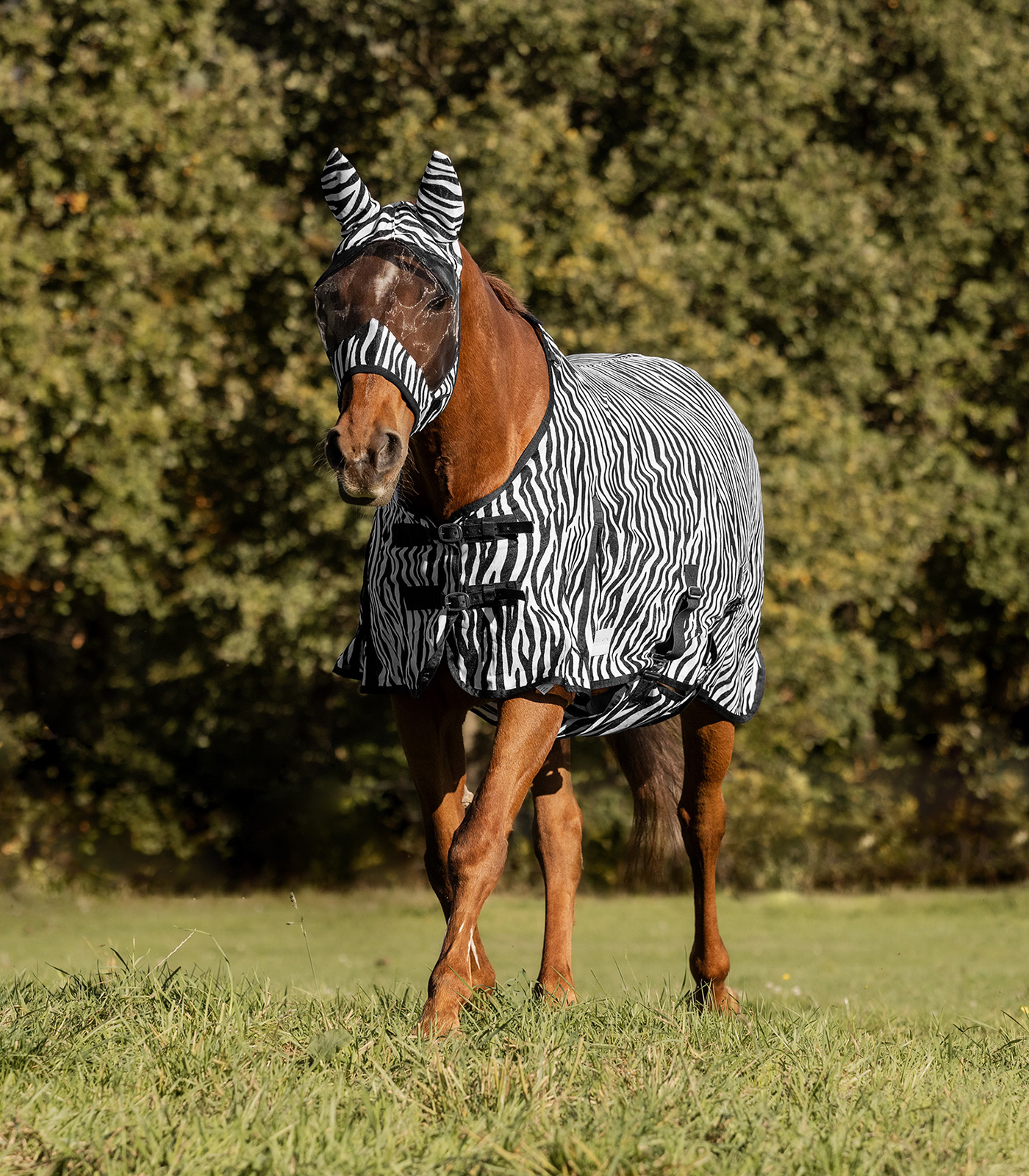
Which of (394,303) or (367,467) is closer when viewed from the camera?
(367,467)

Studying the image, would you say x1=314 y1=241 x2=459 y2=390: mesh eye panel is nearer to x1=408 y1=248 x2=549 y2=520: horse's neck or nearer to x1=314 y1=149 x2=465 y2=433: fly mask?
x1=314 y1=149 x2=465 y2=433: fly mask

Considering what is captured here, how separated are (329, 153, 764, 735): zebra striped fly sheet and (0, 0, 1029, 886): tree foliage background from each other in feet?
27.8

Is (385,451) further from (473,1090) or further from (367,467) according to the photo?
(473,1090)

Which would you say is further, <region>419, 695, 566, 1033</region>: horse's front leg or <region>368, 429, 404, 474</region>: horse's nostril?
<region>419, 695, 566, 1033</region>: horse's front leg

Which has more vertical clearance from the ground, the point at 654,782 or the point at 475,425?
the point at 475,425

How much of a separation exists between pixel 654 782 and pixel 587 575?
174 cm

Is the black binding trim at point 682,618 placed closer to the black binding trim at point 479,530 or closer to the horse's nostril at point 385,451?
the black binding trim at point 479,530

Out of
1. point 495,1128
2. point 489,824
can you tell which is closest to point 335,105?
point 489,824

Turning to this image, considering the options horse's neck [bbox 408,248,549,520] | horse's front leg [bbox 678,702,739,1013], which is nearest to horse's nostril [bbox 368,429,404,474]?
horse's neck [bbox 408,248,549,520]

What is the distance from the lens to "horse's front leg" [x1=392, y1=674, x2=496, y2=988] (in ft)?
14.8

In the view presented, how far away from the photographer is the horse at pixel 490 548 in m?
3.88

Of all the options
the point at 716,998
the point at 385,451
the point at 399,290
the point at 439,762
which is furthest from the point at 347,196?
the point at 716,998

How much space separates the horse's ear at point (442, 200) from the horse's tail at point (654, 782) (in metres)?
2.50

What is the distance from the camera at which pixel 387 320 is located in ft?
12.5
